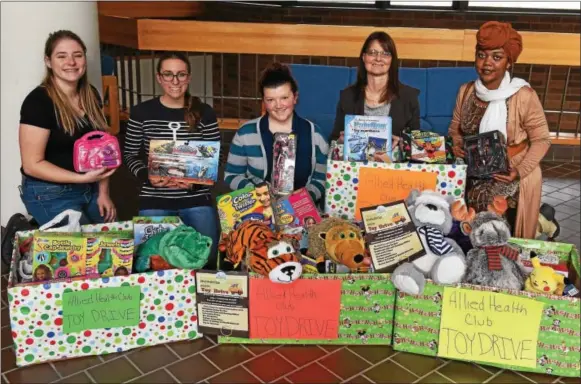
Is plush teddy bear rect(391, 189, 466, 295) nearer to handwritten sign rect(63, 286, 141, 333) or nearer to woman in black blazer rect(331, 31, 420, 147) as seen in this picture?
woman in black blazer rect(331, 31, 420, 147)

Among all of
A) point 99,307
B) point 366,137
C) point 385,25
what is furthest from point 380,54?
point 385,25

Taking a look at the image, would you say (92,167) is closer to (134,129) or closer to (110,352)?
(134,129)

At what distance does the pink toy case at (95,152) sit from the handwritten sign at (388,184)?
1.07m

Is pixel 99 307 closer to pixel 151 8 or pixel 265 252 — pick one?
pixel 265 252

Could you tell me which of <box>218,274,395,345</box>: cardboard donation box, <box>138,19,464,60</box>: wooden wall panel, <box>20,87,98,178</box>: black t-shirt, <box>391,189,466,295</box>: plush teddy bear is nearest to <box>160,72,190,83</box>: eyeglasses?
<box>20,87,98,178</box>: black t-shirt

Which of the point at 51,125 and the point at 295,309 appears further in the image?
the point at 51,125

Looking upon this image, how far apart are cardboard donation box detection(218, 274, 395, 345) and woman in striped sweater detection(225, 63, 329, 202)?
521 millimetres

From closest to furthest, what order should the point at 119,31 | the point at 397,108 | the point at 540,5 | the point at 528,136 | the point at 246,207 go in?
the point at 246,207
the point at 528,136
the point at 397,108
the point at 119,31
the point at 540,5

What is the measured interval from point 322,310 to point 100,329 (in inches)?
34.1

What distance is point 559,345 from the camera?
7.68 feet

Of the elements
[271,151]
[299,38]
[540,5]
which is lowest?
[271,151]

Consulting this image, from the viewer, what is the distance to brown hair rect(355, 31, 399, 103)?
279 centimetres

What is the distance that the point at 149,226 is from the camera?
8.87 ft

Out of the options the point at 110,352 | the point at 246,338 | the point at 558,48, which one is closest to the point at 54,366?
the point at 110,352
